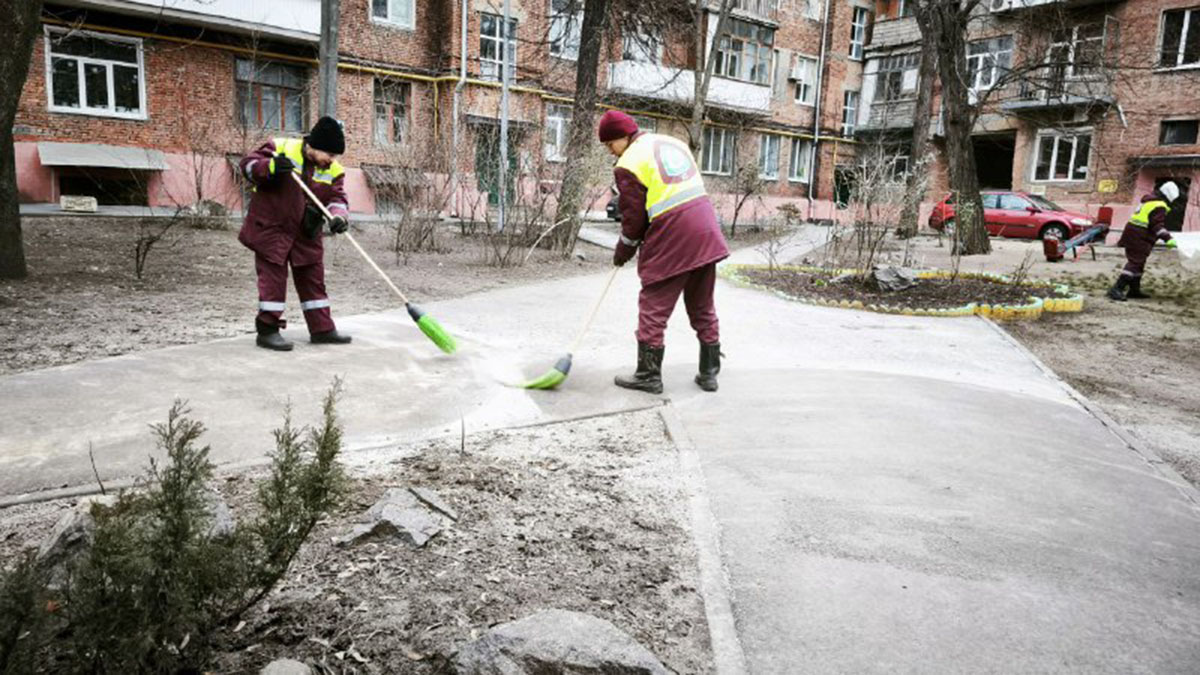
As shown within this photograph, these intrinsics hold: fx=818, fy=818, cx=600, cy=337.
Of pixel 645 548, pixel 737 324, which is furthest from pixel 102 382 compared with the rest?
pixel 737 324

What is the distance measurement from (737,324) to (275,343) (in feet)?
14.4

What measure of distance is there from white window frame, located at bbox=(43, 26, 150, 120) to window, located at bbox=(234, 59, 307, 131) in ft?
7.47

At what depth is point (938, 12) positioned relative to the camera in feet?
53.6

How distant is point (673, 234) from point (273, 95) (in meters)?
20.9

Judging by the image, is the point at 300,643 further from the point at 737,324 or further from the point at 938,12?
the point at 938,12

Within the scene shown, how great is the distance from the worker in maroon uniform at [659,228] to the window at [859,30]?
123ft

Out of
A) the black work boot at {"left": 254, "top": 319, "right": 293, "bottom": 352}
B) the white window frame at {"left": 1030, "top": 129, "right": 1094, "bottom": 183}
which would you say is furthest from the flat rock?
the white window frame at {"left": 1030, "top": 129, "right": 1094, "bottom": 183}

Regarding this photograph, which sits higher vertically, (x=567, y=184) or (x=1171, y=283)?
(x=567, y=184)

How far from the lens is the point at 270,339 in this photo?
567cm

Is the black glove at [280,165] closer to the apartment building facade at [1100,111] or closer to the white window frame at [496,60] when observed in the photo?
the white window frame at [496,60]

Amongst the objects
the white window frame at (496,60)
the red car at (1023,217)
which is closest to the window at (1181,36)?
the red car at (1023,217)

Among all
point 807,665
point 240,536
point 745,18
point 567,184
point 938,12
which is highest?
point 745,18

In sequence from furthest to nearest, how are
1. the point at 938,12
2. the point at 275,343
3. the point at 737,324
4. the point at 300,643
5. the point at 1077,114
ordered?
the point at 1077,114, the point at 938,12, the point at 737,324, the point at 275,343, the point at 300,643

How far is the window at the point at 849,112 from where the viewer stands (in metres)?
38.9
